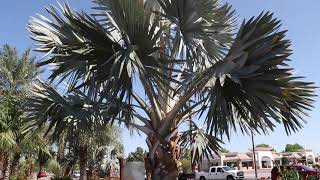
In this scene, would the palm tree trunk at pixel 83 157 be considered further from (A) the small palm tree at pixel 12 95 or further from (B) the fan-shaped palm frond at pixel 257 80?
(B) the fan-shaped palm frond at pixel 257 80

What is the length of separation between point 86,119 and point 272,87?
462 centimetres

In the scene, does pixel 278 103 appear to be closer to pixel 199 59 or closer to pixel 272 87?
pixel 272 87

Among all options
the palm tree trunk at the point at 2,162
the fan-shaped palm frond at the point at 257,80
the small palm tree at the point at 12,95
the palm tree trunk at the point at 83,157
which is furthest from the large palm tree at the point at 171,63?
the palm tree trunk at the point at 83,157

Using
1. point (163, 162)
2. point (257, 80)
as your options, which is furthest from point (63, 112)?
point (257, 80)

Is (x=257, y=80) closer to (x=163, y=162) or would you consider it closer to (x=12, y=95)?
(x=163, y=162)

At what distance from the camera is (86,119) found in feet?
33.6

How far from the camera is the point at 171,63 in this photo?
9.48m

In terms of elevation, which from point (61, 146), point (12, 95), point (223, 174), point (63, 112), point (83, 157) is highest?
point (12, 95)

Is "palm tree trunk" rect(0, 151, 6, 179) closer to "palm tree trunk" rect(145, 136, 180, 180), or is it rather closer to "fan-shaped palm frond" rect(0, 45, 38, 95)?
"fan-shaped palm frond" rect(0, 45, 38, 95)

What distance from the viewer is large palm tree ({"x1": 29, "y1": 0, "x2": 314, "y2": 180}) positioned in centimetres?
835

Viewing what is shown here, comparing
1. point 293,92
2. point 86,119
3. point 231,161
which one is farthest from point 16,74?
point 231,161

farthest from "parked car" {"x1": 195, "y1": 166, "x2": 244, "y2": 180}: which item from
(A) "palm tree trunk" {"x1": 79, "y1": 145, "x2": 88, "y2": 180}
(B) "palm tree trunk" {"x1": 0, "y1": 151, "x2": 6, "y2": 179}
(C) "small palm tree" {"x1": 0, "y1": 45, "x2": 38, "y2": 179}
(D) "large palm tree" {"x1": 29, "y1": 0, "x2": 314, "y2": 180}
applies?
(D) "large palm tree" {"x1": 29, "y1": 0, "x2": 314, "y2": 180}

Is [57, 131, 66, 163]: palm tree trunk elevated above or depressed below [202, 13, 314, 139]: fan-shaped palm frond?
below

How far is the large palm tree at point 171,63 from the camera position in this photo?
8352 millimetres
